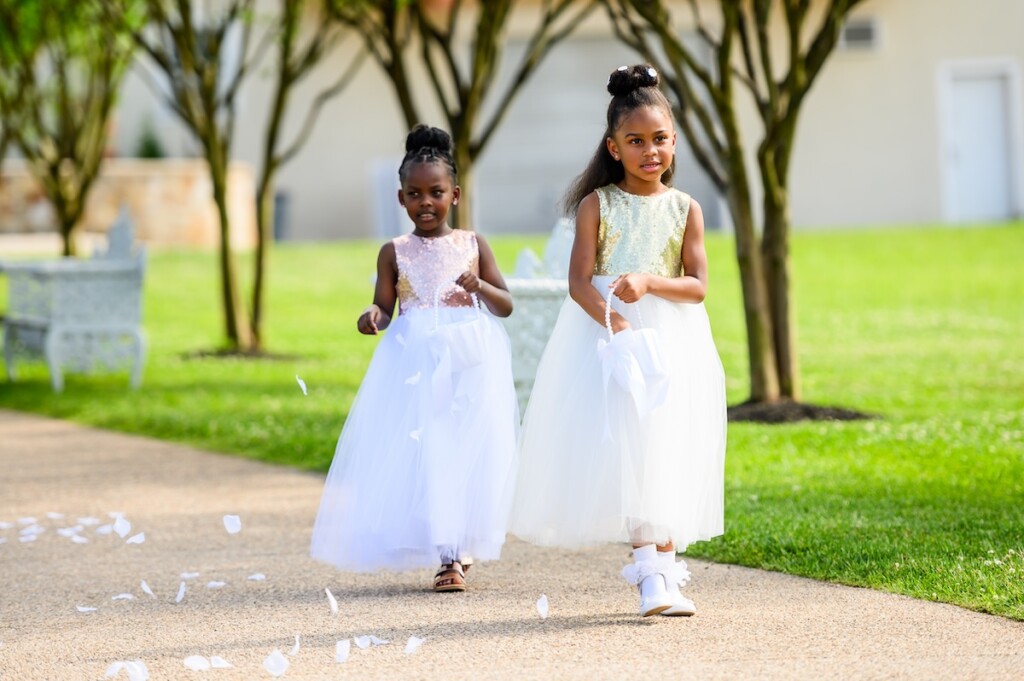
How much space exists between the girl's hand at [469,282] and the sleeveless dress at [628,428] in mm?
396

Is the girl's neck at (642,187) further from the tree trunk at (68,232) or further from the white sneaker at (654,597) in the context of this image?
the tree trunk at (68,232)

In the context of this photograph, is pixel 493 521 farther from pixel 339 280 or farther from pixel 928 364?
pixel 339 280

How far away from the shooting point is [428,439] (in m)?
5.11

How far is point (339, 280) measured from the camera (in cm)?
1934

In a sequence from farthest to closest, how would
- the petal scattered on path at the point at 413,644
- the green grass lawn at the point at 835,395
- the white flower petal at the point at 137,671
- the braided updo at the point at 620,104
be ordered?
the green grass lawn at the point at 835,395 → the braided updo at the point at 620,104 → the petal scattered on path at the point at 413,644 → the white flower petal at the point at 137,671

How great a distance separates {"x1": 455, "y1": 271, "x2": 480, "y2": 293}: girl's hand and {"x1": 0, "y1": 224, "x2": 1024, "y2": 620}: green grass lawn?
1.34 m

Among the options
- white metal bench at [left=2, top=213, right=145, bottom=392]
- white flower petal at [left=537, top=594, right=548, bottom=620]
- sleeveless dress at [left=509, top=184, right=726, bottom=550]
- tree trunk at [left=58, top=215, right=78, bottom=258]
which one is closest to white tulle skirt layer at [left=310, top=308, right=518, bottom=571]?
sleeveless dress at [left=509, top=184, right=726, bottom=550]

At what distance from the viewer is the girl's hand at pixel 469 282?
16.9ft

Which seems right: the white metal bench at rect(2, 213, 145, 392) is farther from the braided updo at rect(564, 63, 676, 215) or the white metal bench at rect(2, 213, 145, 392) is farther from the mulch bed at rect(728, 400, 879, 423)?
the braided updo at rect(564, 63, 676, 215)

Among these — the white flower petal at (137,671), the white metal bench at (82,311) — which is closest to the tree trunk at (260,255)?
the white metal bench at (82,311)

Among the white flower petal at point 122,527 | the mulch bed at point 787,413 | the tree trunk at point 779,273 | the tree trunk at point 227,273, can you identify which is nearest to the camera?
the white flower petal at point 122,527

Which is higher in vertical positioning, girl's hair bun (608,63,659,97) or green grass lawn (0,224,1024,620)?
girl's hair bun (608,63,659,97)

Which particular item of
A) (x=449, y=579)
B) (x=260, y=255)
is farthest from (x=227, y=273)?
(x=449, y=579)

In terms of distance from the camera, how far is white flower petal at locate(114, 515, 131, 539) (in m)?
6.23
